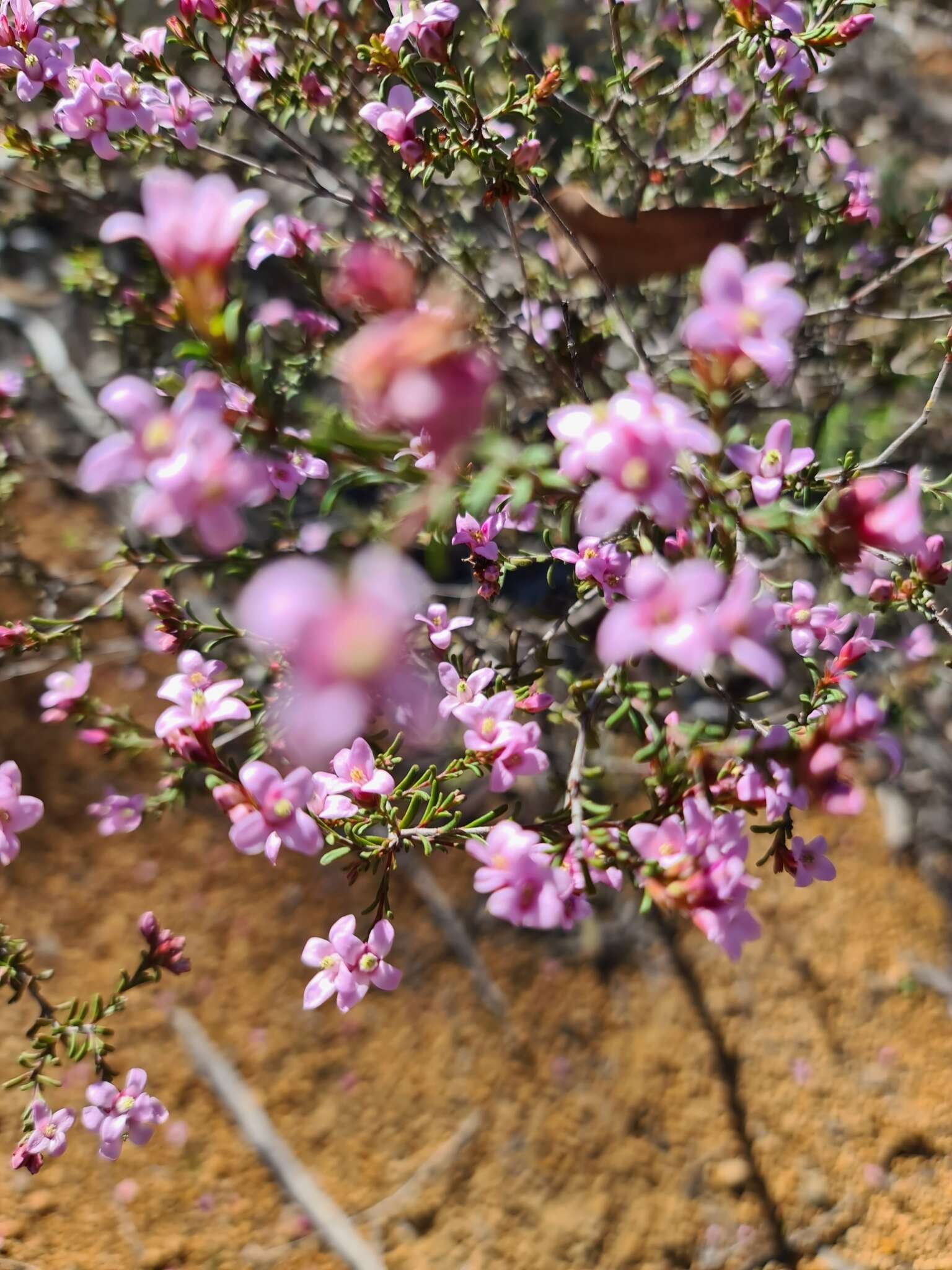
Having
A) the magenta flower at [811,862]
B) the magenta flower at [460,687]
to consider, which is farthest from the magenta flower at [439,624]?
the magenta flower at [811,862]

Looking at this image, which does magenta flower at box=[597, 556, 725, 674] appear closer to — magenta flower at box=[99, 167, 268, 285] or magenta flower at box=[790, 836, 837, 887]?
magenta flower at box=[99, 167, 268, 285]

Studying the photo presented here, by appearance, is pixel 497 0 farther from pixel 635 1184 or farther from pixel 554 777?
pixel 635 1184

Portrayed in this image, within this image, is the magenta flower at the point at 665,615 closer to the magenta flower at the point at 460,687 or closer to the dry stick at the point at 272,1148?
the magenta flower at the point at 460,687

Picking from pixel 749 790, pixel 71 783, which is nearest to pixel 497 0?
pixel 749 790

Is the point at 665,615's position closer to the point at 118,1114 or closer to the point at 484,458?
the point at 484,458

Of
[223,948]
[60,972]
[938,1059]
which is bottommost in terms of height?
[60,972]

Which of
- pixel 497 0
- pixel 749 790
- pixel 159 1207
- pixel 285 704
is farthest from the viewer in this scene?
pixel 497 0
